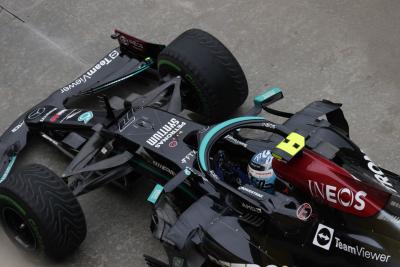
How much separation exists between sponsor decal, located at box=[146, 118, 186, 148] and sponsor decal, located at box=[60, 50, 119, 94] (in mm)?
1585

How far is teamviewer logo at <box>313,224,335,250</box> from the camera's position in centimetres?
406

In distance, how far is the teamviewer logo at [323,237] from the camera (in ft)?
13.3

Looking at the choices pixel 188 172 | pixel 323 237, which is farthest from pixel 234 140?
pixel 323 237

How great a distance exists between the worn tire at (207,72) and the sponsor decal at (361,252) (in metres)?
2.24

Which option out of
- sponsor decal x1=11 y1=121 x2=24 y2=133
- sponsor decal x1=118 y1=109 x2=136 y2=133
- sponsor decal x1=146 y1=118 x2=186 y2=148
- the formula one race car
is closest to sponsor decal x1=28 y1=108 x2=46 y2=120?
the formula one race car

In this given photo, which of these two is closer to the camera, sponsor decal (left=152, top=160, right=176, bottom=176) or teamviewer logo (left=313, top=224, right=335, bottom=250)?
teamviewer logo (left=313, top=224, right=335, bottom=250)

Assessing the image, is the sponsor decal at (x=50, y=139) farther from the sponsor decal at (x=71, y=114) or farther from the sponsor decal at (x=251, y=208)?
the sponsor decal at (x=251, y=208)

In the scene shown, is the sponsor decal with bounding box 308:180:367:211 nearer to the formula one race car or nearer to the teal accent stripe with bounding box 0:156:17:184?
the formula one race car

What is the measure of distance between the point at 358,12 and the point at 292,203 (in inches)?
159

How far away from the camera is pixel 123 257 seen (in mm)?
5371

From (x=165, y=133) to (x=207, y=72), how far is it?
89 cm

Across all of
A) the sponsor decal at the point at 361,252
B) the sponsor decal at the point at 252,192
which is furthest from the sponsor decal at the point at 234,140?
the sponsor decal at the point at 361,252

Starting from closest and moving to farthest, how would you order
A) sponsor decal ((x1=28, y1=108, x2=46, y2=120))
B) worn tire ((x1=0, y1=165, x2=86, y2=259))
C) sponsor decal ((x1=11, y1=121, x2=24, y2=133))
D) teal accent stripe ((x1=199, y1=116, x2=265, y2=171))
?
teal accent stripe ((x1=199, y1=116, x2=265, y2=171))
worn tire ((x1=0, y1=165, x2=86, y2=259))
sponsor decal ((x1=28, y1=108, x2=46, y2=120))
sponsor decal ((x1=11, y1=121, x2=24, y2=133))

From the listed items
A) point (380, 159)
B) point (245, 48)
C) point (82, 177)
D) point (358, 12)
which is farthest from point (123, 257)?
point (358, 12)
